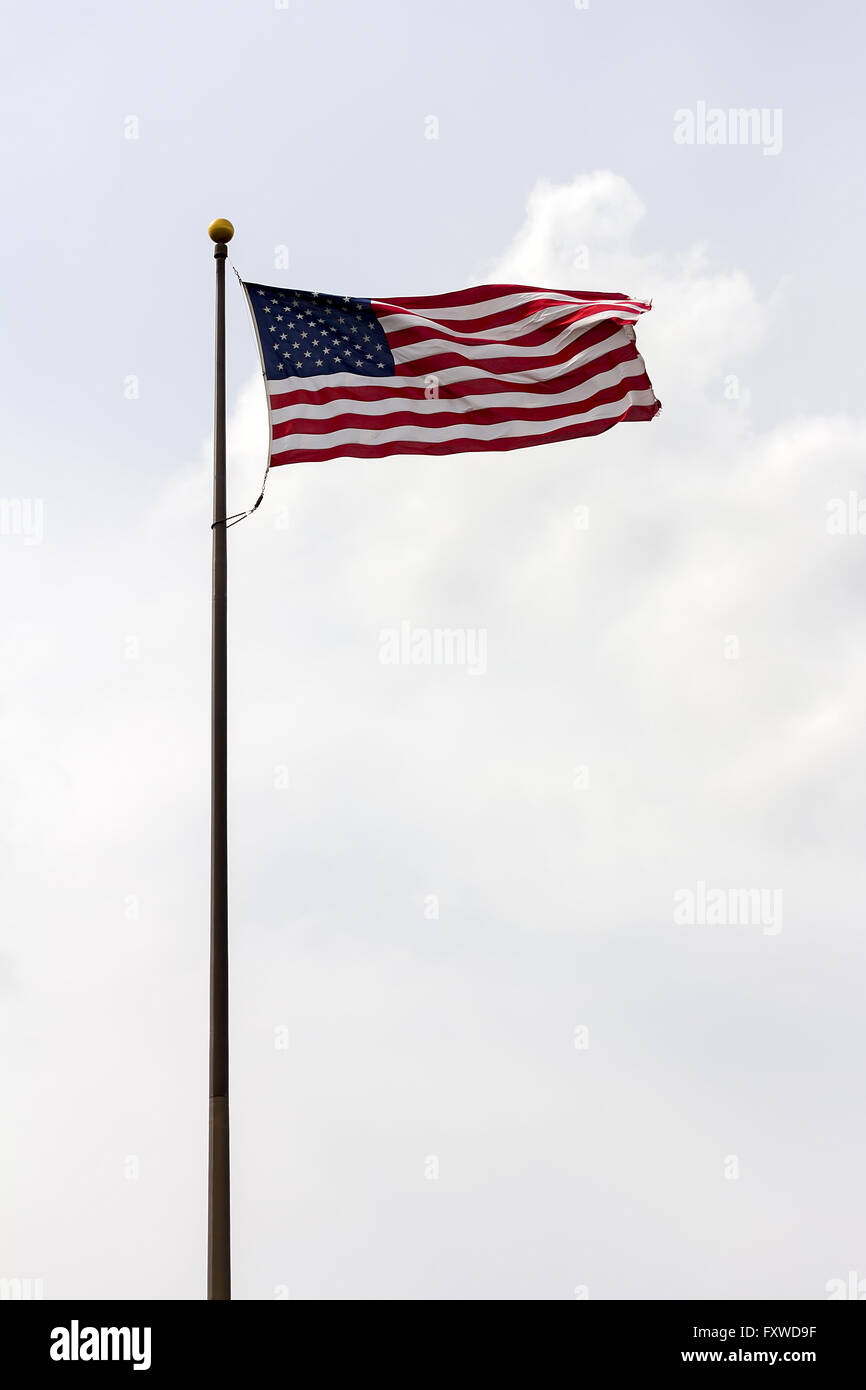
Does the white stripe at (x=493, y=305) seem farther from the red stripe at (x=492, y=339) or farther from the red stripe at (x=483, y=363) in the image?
the red stripe at (x=483, y=363)

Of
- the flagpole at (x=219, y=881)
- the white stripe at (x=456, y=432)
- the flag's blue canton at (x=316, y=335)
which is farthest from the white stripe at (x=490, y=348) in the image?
the flagpole at (x=219, y=881)

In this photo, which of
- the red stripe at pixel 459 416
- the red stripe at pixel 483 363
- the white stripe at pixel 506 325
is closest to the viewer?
the red stripe at pixel 459 416

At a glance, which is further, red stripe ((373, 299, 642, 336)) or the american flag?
red stripe ((373, 299, 642, 336))

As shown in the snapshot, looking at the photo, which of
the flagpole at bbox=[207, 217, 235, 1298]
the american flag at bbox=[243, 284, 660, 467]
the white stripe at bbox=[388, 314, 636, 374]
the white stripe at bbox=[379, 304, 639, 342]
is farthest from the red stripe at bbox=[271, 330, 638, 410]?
the flagpole at bbox=[207, 217, 235, 1298]

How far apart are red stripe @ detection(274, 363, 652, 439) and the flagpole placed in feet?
3.61

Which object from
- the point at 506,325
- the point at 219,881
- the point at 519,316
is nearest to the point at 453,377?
the point at 506,325

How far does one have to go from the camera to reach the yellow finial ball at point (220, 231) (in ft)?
53.7

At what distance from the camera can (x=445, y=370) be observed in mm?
17453

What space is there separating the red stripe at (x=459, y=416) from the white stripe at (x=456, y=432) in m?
0.04

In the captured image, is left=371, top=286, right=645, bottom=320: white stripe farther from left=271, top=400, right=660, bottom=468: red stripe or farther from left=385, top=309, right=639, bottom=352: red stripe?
left=271, top=400, right=660, bottom=468: red stripe

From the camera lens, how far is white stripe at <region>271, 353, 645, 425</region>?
650 inches
